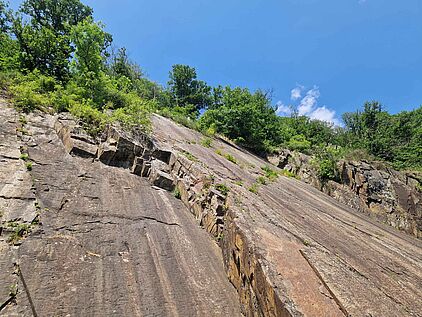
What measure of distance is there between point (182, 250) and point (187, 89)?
3096 cm

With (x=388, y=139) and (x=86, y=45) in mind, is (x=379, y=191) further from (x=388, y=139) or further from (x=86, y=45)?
(x=86, y=45)

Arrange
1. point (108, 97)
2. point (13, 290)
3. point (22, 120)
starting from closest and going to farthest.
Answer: point (13, 290) → point (22, 120) → point (108, 97)

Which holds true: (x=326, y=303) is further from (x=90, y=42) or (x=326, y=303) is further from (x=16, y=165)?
(x=90, y=42)

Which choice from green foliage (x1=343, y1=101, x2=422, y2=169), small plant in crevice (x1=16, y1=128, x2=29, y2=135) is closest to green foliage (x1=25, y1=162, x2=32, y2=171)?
small plant in crevice (x1=16, y1=128, x2=29, y2=135)

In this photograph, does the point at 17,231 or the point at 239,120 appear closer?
the point at 17,231

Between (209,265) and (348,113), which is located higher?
(348,113)

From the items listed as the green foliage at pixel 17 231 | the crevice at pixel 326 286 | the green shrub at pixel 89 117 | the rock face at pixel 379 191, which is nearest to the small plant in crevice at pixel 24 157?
the green foliage at pixel 17 231

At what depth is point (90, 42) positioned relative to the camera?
14.5 m

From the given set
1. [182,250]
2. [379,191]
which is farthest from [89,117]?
[379,191]

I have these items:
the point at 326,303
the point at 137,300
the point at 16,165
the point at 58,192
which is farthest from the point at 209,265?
the point at 16,165

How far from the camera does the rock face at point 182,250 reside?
12.8ft

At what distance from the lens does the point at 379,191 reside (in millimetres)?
16109

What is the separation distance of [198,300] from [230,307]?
0.65 meters

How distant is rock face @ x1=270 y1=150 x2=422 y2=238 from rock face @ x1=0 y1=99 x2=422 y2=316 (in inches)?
364
